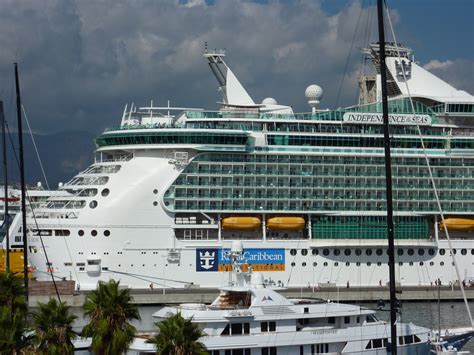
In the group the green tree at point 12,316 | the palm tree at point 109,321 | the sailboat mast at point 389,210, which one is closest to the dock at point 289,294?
the green tree at point 12,316

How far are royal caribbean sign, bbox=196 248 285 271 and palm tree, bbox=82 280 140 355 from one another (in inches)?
1146

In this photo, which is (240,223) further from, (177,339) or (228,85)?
(177,339)

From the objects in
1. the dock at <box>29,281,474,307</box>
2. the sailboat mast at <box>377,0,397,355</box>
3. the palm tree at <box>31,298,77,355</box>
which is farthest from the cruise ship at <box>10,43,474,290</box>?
the palm tree at <box>31,298,77,355</box>

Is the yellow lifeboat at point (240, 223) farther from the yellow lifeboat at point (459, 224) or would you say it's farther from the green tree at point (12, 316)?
the green tree at point (12, 316)

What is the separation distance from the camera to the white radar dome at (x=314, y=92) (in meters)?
61.4

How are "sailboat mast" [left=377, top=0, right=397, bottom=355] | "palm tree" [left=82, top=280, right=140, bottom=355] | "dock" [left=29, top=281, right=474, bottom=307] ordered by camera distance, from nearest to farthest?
1. "palm tree" [left=82, top=280, right=140, bottom=355]
2. "sailboat mast" [left=377, top=0, right=397, bottom=355]
3. "dock" [left=29, top=281, right=474, bottom=307]

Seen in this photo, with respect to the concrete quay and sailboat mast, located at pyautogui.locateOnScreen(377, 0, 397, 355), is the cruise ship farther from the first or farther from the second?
sailboat mast, located at pyautogui.locateOnScreen(377, 0, 397, 355)

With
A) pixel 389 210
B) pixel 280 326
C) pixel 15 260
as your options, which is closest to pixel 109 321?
pixel 389 210

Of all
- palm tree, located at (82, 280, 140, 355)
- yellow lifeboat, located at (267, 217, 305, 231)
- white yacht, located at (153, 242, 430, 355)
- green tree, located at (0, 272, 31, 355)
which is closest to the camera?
green tree, located at (0, 272, 31, 355)

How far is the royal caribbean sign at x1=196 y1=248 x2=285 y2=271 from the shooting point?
55.2m

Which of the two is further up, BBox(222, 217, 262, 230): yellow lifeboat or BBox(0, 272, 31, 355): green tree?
BBox(222, 217, 262, 230): yellow lifeboat

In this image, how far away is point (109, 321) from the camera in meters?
25.2

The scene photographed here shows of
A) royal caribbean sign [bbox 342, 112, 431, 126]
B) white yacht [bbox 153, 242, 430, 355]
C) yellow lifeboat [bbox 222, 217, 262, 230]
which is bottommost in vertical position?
white yacht [bbox 153, 242, 430, 355]

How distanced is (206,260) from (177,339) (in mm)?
31353
